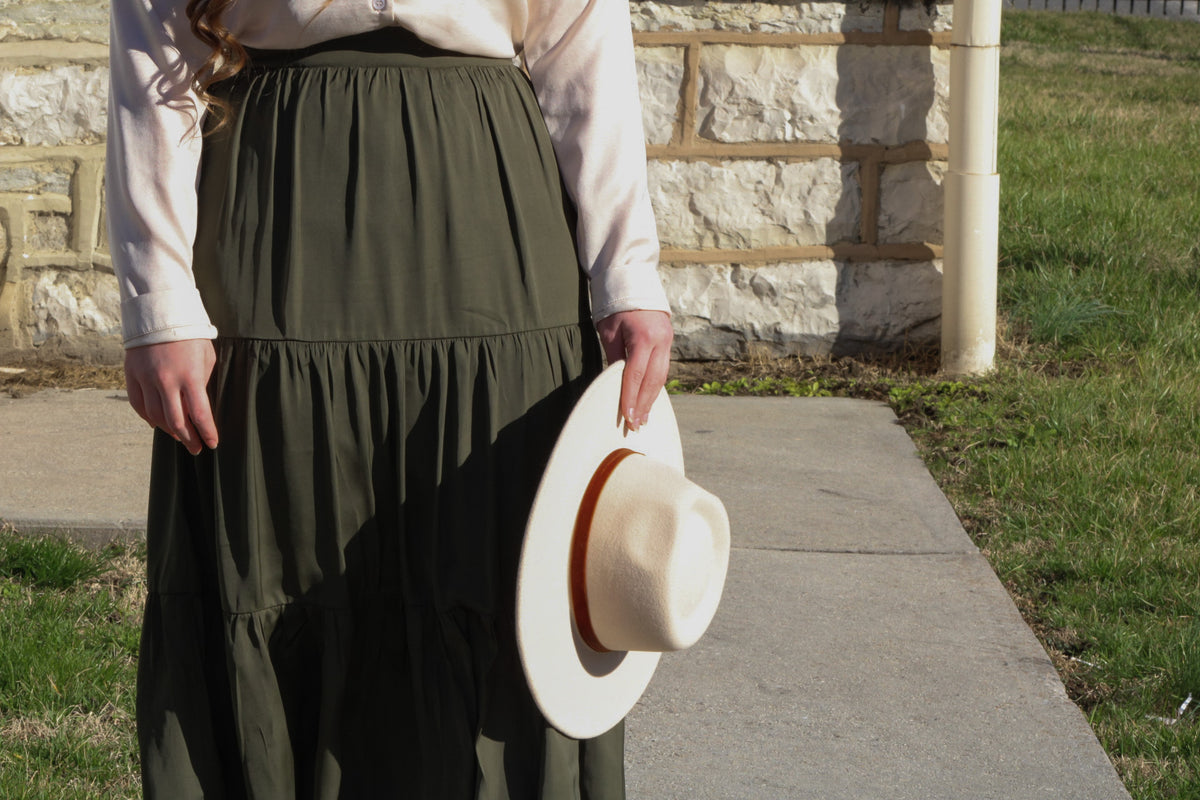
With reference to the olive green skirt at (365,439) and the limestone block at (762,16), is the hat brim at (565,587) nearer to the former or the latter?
the olive green skirt at (365,439)

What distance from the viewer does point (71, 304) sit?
4.99m

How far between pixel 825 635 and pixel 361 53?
6.33 feet

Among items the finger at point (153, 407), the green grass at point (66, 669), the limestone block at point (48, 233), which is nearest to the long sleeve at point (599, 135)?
the finger at point (153, 407)

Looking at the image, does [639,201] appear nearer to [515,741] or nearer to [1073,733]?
[515,741]

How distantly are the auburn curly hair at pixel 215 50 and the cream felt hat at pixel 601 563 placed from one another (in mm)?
601

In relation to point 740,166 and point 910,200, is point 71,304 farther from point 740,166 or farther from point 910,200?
point 910,200

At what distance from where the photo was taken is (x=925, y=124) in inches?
197

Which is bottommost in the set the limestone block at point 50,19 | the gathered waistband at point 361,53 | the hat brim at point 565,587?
the hat brim at point 565,587

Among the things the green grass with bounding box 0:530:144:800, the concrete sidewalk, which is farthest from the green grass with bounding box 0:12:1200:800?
the concrete sidewalk

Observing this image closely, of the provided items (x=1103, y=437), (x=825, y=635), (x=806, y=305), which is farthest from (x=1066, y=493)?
(x=806, y=305)

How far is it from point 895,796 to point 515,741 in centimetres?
97

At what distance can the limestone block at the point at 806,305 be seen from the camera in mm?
5098

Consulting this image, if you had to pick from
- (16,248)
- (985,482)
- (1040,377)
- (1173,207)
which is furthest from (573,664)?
(1173,207)

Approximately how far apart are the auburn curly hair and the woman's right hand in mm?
290
